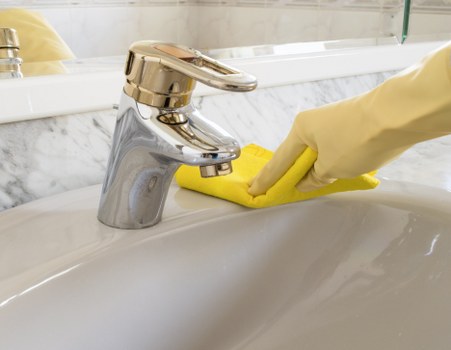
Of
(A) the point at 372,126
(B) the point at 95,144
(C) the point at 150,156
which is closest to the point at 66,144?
(B) the point at 95,144

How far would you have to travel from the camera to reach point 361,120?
1.72 ft

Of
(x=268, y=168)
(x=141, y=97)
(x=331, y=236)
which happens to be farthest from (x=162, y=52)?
(x=331, y=236)

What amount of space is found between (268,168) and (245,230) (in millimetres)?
64

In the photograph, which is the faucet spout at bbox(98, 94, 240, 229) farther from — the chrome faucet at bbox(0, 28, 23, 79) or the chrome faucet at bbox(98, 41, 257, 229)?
the chrome faucet at bbox(0, 28, 23, 79)

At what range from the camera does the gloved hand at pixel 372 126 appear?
1.57 feet

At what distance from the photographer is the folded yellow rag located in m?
0.59

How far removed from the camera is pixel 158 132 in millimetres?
499

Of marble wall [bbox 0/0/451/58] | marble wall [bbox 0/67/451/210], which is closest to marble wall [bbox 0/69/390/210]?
marble wall [bbox 0/67/451/210]

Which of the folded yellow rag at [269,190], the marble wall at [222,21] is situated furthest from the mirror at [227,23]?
the folded yellow rag at [269,190]

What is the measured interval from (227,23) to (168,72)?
0.39 meters

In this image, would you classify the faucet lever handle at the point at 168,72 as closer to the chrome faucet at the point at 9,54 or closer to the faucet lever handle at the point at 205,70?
the faucet lever handle at the point at 205,70

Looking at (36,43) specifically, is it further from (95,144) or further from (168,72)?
(168,72)

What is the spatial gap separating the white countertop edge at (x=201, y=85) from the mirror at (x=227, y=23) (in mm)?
40

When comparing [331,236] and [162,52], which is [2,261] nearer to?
[162,52]
